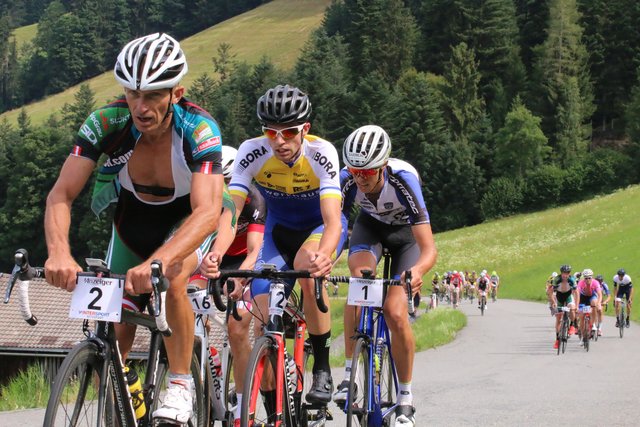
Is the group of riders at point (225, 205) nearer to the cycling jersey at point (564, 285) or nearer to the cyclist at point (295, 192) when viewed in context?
the cyclist at point (295, 192)

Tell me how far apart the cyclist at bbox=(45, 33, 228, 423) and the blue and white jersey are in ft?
8.41

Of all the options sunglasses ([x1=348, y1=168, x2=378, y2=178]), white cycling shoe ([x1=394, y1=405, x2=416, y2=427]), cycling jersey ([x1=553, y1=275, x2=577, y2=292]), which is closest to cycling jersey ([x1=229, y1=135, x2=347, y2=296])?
sunglasses ([x1=348, y1=168, x2=378, y2=178])

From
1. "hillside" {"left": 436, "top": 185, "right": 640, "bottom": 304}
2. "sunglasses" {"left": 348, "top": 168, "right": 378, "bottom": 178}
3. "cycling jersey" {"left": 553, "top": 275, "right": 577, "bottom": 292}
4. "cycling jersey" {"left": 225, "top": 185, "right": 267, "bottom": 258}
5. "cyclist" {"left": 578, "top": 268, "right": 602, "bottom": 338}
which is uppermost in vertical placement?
"sunglasses" {"left": 348, "top": 168, "right": 378, "bottom": 178}

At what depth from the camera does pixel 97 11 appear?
199625mm

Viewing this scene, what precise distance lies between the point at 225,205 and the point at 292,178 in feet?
2.65

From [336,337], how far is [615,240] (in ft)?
121

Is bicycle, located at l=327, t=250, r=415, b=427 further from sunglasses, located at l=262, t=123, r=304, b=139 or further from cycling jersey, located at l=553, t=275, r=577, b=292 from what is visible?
cycling jersey, located at l=553, t=275, r=577, b=292

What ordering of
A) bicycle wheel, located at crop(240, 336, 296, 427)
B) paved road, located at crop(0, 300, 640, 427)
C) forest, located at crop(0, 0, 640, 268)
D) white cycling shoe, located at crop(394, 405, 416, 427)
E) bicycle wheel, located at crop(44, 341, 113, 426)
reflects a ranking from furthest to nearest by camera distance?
forest, located at crop(0, 0, 640, 268)
paved road, located at crop(0, 300, 640, 427)
white cycling shoe, located at crop(394, 405, 416, 427)
bicycle wheel, located at crop(240, 336, 296, 427)
bicycle wheel, located at crop(44, 341, 113, 426)

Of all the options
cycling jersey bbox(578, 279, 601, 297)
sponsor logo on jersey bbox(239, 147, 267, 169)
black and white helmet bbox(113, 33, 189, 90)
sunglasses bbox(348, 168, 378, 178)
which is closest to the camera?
black and white helmet bbox(113, 33, 189, 90)

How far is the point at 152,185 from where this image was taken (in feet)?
19.0

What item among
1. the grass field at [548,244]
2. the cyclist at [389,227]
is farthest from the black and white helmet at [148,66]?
the grass field at [548,244]

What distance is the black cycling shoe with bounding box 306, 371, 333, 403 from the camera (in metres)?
7.48

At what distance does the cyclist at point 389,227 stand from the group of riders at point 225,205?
0.04ft

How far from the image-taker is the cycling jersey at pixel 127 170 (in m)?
5.57
